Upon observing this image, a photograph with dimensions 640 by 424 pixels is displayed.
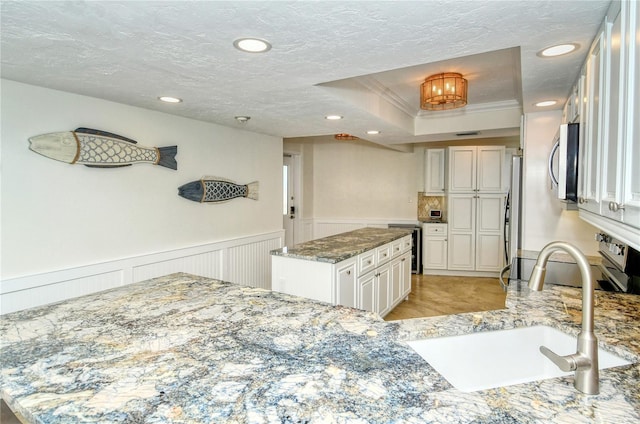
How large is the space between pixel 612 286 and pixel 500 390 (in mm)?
1665

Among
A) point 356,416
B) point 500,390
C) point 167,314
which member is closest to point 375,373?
point 356,416

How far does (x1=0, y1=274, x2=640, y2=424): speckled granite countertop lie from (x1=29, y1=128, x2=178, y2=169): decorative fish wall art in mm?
1184

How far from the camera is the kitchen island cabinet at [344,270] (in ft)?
9.01

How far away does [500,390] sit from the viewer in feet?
3.12

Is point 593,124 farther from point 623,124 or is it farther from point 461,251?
point 461,251

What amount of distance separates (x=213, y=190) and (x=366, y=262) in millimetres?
1718

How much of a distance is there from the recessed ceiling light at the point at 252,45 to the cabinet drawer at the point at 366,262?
→ 6.37ft

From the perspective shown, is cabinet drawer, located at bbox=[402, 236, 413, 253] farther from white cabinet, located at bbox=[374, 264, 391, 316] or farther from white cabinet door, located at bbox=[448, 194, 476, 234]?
white cabinet door, located at bbox=[448, 194, 476, 234]

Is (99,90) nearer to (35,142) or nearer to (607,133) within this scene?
(35,142)

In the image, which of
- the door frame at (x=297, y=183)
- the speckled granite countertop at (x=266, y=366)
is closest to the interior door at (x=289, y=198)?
the door frame at (x=297, y=183)

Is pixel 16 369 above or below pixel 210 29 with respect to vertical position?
below

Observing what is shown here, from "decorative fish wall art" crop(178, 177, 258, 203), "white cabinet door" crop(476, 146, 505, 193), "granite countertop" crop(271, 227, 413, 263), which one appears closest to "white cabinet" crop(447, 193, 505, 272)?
"white cabinet door" crop(476, 146, 505, 193)

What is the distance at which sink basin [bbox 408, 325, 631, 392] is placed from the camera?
4.26ft

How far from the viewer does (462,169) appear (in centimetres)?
565
